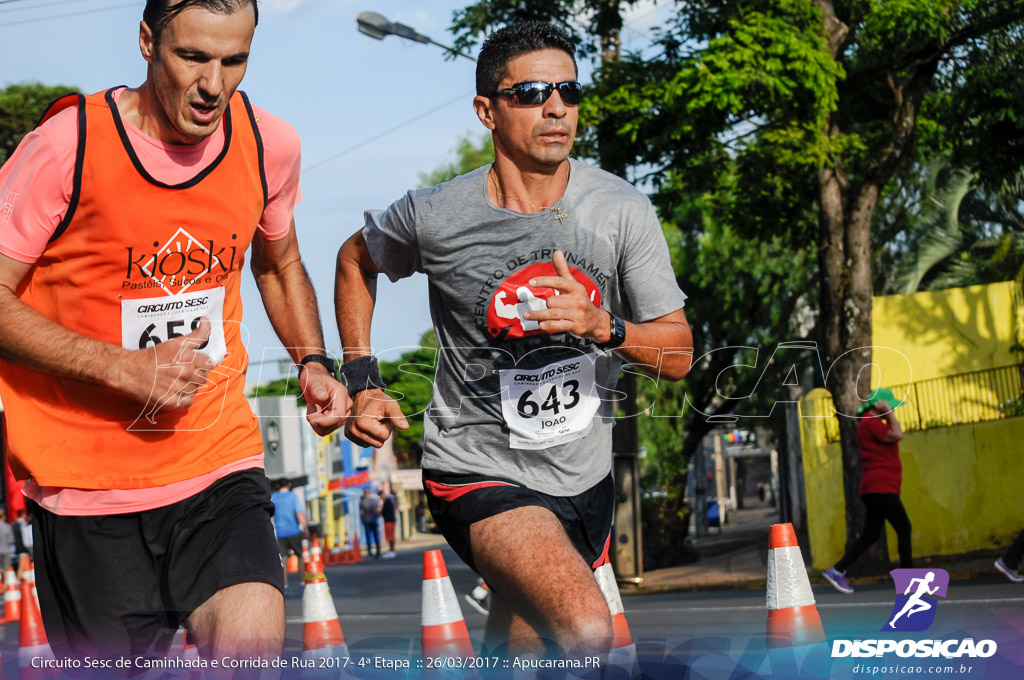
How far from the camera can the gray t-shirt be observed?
145 inches

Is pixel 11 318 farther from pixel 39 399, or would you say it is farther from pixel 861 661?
pixel 861 661

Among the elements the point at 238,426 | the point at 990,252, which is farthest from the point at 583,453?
the point at 990,252

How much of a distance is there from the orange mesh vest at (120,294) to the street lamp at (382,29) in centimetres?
1194

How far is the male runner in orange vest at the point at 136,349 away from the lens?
298cm

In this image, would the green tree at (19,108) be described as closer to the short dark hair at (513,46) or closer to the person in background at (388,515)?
the person in background at (388,515)

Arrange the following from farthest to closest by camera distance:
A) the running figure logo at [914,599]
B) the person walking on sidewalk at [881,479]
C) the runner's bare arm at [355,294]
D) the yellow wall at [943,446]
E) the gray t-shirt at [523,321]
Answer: the yellow wall at [943,446], the person walking on sidewalk at [881,479], the running figure logo at [914,599], the runner's bare arm at [355,294], the gray t-shirt at [523,321]

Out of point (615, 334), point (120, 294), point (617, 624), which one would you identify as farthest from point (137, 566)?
point (617, 624)

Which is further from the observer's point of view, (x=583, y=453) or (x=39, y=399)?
(x=583, y=453)

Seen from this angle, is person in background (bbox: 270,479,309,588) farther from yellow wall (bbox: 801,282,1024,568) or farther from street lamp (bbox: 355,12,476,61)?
yellow wall (bbox: 801,282,1024,568)

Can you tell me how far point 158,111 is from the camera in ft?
10.5

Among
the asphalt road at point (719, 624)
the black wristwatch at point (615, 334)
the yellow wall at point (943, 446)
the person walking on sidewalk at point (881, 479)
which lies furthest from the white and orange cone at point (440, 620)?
the yellow wall at point (943, 446)

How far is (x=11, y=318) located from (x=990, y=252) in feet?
78.1

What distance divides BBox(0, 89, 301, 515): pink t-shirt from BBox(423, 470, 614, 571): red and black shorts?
0.62 meters

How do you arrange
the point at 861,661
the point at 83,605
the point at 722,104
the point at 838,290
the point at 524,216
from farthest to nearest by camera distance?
the point at 838,290 < the point at 722,104 < the point at 861,661 < the point at 524,216 < the point at 83,605
